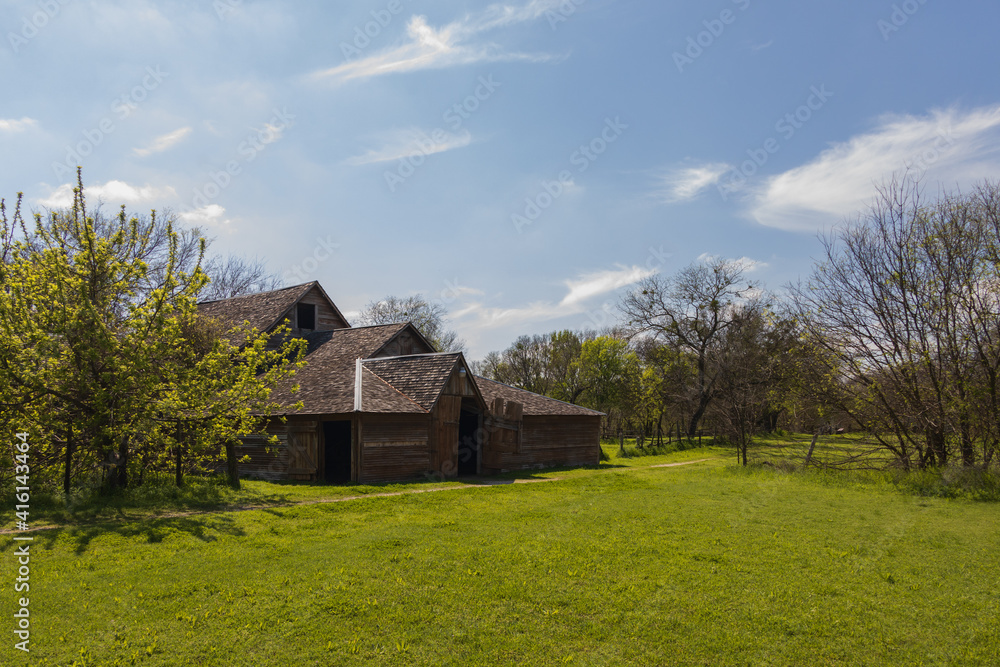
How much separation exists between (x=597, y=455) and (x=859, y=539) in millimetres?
19862

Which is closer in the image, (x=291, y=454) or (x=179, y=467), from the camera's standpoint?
(x=179, y=467)

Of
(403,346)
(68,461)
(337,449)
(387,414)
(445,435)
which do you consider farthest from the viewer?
(403,346)

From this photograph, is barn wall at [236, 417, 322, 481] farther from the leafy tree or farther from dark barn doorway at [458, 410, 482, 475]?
the leafy tree

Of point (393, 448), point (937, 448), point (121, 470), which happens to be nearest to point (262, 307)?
point (393, 448)

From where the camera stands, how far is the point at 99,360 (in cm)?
1317

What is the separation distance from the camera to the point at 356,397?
20.5 metres

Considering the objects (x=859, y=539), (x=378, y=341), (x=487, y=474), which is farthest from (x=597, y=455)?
(x=859, y=539)

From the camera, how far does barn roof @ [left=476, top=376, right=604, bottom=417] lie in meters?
27.6

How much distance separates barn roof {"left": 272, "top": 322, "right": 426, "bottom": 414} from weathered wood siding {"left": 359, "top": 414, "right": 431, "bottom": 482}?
1.80ft

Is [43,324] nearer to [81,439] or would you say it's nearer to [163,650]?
[81,439]

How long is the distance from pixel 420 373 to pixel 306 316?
10807mm

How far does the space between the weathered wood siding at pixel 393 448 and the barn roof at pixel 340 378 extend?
1.80 ft

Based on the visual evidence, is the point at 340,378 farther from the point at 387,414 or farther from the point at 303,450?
the point at 387,414

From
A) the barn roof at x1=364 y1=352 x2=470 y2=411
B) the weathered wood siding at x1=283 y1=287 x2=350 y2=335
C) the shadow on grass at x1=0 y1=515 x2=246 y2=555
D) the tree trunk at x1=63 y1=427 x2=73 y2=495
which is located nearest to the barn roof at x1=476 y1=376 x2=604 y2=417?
the barn roof at x1=364 y1=352 x2=470 y2=411
